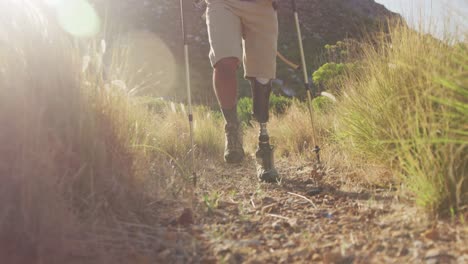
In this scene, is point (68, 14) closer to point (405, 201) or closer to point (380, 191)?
point (405, 201)

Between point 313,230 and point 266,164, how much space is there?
153cm

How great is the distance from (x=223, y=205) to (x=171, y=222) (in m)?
0.56

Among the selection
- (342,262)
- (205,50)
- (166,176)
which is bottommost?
(342,262)

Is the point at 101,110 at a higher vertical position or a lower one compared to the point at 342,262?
higher

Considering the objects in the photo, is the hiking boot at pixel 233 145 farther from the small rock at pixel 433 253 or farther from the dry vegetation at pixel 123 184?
the small rock at pixel 433 253

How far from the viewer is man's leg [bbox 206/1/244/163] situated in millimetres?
3643

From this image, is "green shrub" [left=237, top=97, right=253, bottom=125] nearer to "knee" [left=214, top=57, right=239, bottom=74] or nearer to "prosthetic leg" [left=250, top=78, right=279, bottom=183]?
"prosthetic leg" [left=250, top=78, right=279, bottom=183]

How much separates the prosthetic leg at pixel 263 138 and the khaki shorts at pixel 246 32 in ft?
0.32

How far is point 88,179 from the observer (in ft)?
6.75

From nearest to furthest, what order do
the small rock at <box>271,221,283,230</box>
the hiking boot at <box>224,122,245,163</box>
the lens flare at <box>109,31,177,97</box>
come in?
the small rock at <box>271,221,283,230</box> → the hiking boot at <box>224,122,245,163</box> → the lens flare at <box>109,31,177,97</box>

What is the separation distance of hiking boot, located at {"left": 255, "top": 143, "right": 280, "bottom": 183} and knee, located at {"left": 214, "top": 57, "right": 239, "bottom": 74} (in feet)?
2.12

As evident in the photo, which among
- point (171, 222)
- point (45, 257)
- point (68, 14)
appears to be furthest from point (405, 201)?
point (68, 14)

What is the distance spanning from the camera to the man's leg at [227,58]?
3.64m

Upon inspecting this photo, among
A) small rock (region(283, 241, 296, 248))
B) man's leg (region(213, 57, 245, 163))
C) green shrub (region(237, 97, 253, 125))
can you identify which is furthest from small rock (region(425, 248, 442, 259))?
green shrub (region(237, 97, 253, 125))
